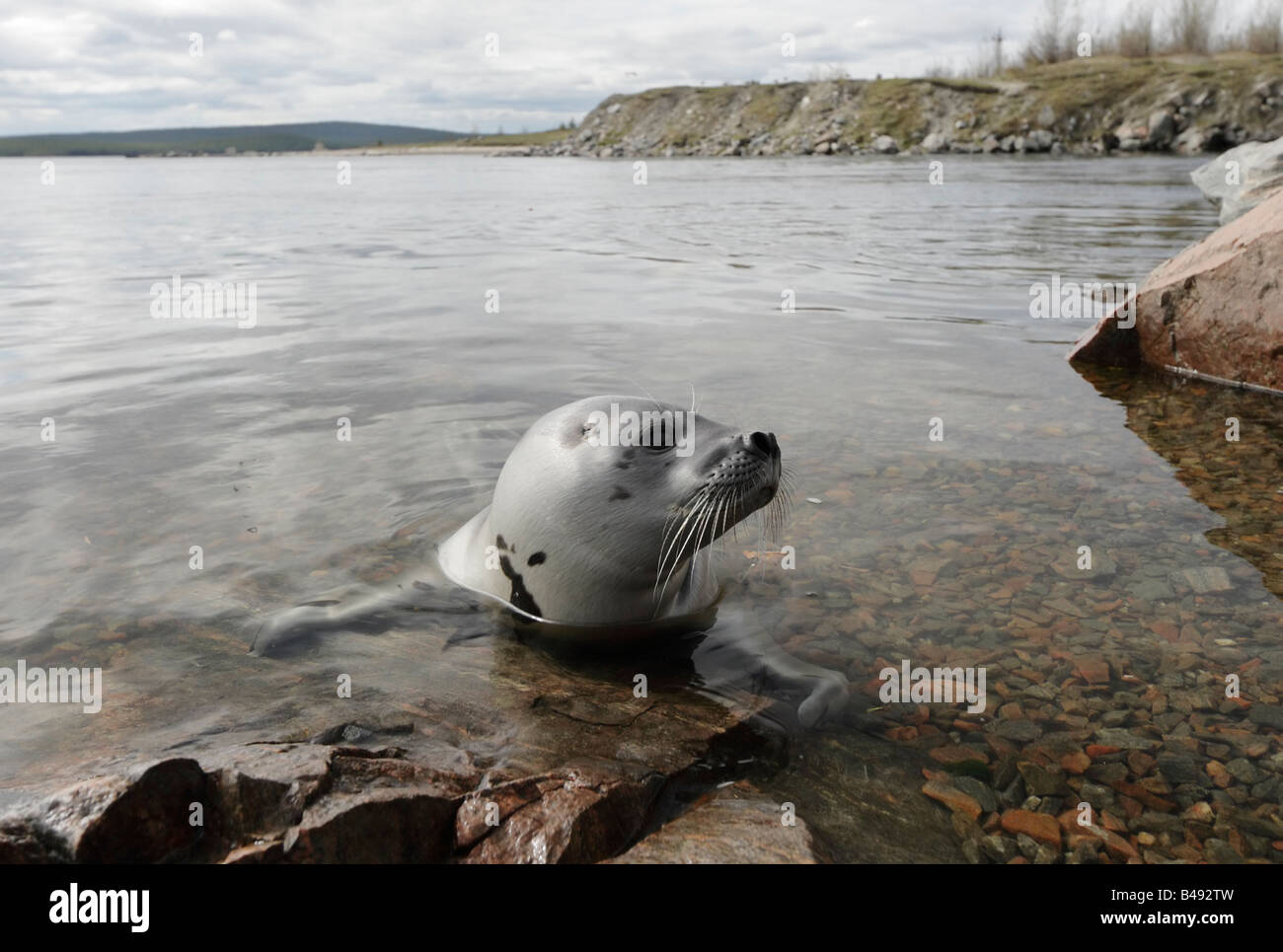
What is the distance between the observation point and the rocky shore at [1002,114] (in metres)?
59.1

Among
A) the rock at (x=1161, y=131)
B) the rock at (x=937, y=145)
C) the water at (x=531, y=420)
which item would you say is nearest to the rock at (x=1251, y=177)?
the water at (x=531, y=420)

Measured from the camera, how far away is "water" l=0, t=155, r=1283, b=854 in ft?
14.5

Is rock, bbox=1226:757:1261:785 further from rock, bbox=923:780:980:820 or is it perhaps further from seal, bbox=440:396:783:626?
seal, bbox=440:396:783:626

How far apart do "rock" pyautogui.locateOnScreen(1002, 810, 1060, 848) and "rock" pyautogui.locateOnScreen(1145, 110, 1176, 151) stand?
65.3 m

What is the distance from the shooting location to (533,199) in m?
34.6

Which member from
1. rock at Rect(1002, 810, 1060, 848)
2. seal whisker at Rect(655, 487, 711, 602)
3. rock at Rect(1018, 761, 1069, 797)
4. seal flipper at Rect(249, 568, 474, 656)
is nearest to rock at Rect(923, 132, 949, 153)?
seal flipper at Rect(249, 568, 474, 656)

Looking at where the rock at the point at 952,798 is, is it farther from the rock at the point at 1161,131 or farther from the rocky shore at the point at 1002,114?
the rock at the point at 1161,131

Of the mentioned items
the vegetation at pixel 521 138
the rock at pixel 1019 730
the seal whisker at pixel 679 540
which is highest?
the vegetation at pixel 521 138

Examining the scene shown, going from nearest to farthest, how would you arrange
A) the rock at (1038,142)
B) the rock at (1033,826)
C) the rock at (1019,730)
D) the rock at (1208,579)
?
the rock at (1033,826), the rock at (1019,730), the rock at (1208,579), the rock at (1038,142)

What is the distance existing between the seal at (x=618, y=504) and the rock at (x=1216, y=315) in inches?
230

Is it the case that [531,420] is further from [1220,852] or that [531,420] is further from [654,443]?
[1220,852]

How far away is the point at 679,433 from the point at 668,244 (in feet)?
52.3
